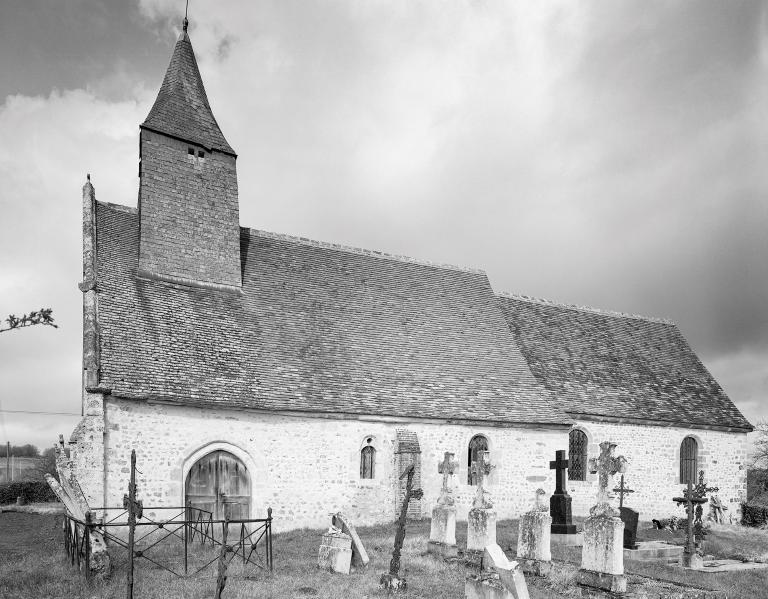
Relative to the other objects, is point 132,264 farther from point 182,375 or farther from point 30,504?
point 30,504

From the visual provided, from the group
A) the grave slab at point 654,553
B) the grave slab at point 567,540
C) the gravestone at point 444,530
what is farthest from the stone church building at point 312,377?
the grave slab at point 654,553

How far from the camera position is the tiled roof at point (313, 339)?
1666cm

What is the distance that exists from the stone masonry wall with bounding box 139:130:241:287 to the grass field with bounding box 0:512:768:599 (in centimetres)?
817

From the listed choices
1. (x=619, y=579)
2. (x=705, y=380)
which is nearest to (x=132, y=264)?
(x=619, y=579)

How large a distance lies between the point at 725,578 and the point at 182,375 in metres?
13.0

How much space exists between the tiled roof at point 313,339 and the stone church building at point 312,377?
6cm

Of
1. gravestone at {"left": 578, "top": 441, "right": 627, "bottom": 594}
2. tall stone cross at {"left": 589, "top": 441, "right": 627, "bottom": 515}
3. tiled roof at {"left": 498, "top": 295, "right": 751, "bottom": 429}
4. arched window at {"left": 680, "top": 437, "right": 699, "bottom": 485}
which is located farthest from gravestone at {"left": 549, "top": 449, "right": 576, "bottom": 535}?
arched window at {"left": 680, "top": 437, "right": 699, "bottom": 485}

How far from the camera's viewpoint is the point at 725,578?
41.7 feet

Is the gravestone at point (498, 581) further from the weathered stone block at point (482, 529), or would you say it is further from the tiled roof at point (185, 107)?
the tiled roof at point (185, 107)

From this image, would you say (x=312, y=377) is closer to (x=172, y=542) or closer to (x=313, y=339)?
(x=313, y=339)

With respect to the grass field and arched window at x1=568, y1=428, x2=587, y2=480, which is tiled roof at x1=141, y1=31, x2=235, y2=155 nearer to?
the grass field

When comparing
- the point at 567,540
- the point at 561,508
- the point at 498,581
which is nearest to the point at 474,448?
the point at 561,508

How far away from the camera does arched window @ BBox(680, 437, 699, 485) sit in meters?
24.0

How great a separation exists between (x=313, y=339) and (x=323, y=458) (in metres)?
3.76
